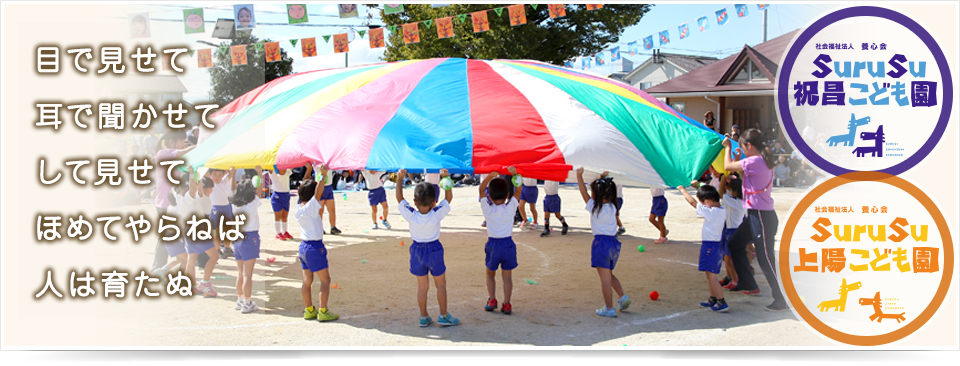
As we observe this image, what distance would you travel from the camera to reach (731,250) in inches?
238

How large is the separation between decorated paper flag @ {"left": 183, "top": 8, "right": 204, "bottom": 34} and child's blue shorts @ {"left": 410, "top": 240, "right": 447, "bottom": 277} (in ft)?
22.1

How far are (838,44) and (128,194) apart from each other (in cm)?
1277

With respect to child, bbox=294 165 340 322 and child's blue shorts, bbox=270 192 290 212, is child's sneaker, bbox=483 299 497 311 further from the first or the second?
child's blue shorts, bbox=270 192 290 212

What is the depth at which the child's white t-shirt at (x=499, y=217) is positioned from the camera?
5277 mm

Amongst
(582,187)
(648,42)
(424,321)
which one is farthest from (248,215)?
(648,42)

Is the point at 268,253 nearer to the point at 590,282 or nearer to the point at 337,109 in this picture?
the point at 337,109

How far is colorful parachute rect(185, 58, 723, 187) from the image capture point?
5594 millimetres

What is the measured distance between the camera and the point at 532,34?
60.6ft

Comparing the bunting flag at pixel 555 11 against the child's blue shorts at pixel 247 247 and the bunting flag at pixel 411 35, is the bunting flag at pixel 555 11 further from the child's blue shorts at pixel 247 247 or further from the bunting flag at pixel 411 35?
the child's blue shorts at pixel 247 247

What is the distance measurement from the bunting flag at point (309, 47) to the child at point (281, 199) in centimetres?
337

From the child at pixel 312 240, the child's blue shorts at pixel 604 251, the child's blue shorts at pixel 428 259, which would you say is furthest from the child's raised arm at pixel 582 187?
the child at pixel 312 240

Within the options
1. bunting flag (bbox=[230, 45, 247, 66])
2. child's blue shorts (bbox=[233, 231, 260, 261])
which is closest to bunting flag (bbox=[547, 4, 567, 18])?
bunting flag (bbox=[230, 45, 247, 66])

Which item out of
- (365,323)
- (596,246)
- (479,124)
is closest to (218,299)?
(365,323)

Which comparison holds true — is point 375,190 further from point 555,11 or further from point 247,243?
point 247,243
